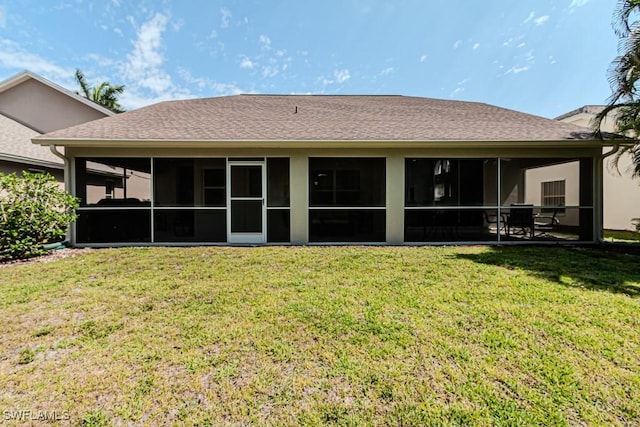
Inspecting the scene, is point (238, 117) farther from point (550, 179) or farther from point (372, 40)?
point (550, 179)

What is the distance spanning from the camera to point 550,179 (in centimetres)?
1352

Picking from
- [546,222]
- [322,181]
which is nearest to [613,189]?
[546,222]

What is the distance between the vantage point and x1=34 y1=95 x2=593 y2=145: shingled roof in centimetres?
794

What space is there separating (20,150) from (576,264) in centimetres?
1632

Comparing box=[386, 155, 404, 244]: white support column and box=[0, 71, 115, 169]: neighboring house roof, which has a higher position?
box=[0, 71, 115, 169]: neighboring house roof

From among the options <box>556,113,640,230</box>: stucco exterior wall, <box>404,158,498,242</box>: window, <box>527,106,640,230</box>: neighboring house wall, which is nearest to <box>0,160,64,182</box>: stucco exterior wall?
<box>404,158,498,242</box>: window

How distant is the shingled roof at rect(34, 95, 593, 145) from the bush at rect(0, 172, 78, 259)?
→ 122 cm

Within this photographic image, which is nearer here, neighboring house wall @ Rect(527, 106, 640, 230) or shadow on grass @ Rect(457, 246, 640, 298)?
shadow on grass @ Rect(457, 246, 640, 298)

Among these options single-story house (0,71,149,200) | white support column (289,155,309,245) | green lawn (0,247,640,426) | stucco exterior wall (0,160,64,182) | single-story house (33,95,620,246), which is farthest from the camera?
single-story house (0,71,149,200)

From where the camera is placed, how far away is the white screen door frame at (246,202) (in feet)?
28.2

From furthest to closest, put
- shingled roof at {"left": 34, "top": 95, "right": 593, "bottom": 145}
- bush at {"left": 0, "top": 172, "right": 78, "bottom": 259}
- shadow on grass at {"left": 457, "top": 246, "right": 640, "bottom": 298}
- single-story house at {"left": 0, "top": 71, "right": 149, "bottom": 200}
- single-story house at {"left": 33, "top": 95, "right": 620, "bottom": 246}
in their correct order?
single-story house at {"left": 0, "top": 71, "right": 149, "bottom": 200}, single-story house at {"left": 33, "top": 95, "right": 620, "bottom": 246}, shingled roof at {"left": 34, "top": 95, "right": 593, "bottom": 145}, bush at {"left": 0, "top": 172, "right": 78, "bottom": 259}, shadow on grass at {"left": 457, "top": 246, "right": 640, "bottom": 298}

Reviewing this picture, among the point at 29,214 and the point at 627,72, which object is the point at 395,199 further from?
the point at 29,214

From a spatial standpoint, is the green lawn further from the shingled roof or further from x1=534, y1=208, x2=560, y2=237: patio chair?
x1=534, y1=208, x2=560, y2=237: patio chair

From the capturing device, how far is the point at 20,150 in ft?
33.9
